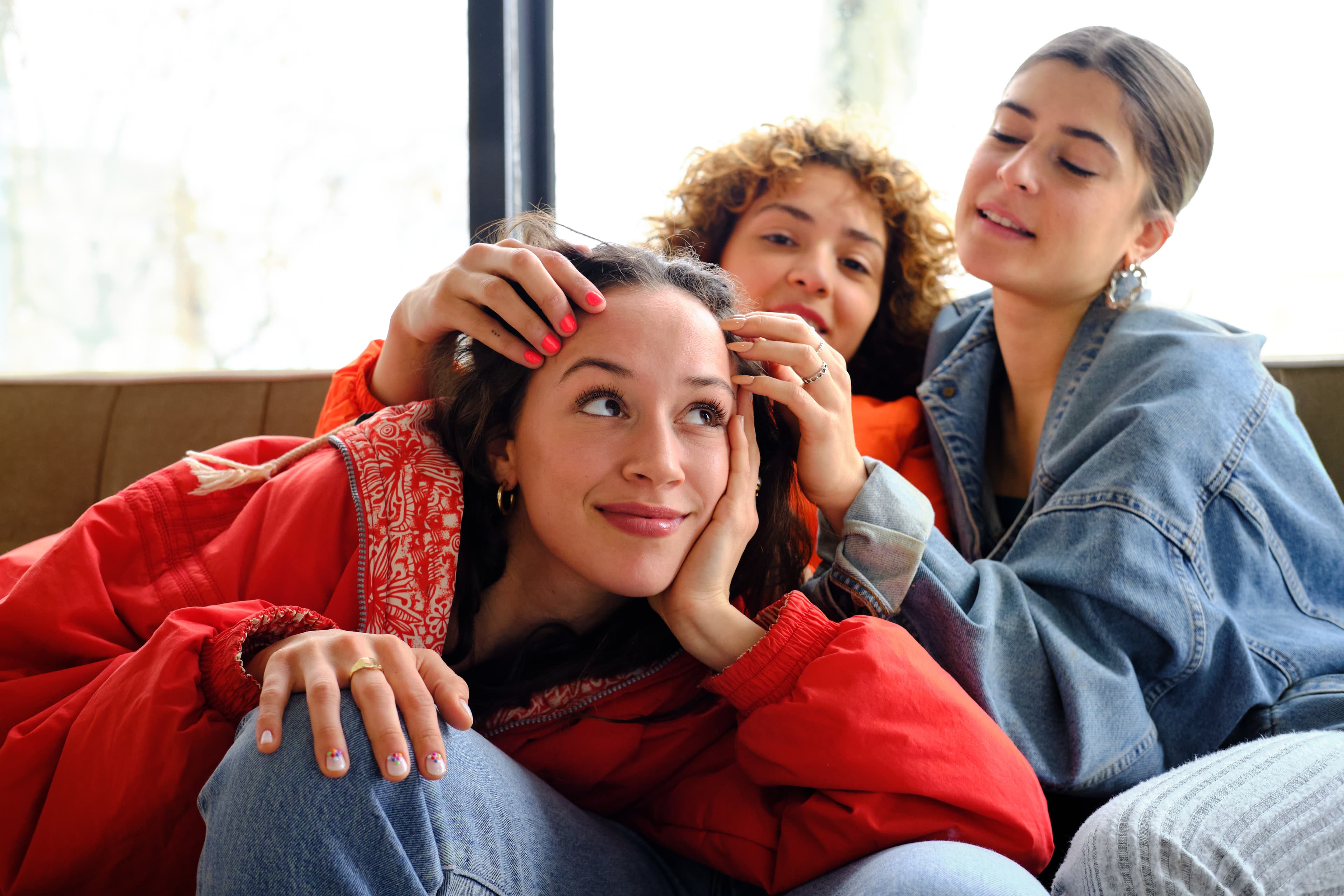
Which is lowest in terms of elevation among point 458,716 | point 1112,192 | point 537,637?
point 537,637

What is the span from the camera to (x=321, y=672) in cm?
69

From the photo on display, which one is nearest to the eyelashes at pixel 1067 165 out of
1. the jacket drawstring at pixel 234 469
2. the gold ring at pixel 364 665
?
the jacket drawstring at pixel 234 469

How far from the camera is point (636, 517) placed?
0.90 metres

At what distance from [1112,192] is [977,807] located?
931mm

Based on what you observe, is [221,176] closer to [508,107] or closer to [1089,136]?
[508,107]

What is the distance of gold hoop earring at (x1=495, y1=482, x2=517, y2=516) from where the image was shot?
1021mm

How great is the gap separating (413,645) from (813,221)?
1038 millimetres

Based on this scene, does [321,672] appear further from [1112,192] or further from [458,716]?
[1112,192]

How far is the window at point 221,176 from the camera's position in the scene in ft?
7.80

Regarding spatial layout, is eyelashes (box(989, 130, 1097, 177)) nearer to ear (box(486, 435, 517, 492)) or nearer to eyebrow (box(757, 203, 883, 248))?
eyebrow (box(757, 203, 883, 248))

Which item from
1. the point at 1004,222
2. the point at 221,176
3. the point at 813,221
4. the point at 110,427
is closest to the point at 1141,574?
the point at 1004,222

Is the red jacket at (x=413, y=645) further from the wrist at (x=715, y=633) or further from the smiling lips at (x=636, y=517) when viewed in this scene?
the smiling lips at (x=636, y=517)

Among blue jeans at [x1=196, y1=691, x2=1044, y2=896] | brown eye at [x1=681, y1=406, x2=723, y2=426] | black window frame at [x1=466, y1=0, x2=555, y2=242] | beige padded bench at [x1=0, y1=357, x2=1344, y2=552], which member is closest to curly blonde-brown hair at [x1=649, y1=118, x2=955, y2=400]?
black window frame at [x1=466, y1=0, x2=555, y2=242]

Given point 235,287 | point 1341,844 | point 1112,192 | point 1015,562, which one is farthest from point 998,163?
point 235,287
